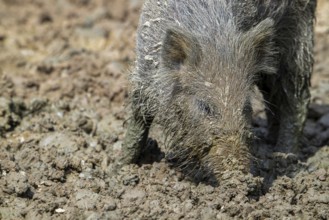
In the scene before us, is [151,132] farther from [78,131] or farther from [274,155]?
[274,155]

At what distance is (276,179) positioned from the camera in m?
5.86

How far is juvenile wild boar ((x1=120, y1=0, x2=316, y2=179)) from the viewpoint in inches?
204

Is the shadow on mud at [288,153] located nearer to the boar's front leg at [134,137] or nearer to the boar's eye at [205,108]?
the boar's eye at [205,108]

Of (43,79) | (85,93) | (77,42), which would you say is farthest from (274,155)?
(77,42)

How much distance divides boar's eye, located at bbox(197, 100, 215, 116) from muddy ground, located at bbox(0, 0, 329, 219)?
0.49 meters

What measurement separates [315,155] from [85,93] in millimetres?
2708

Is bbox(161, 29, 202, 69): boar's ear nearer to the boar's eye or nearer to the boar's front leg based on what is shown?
Answer: the boar's eye

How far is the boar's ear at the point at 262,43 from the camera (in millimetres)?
5531

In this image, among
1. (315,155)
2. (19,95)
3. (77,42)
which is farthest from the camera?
(77,42)

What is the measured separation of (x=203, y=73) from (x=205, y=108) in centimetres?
27

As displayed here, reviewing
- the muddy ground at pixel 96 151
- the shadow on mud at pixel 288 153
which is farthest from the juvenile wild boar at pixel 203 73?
the shadow on mud at pixel 288 153

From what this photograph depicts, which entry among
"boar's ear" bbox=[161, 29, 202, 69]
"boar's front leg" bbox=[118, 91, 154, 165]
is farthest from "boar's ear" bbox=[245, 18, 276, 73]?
"boar's front leg" bbox=[118, 91, 154, 165]

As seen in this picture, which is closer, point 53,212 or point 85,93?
point 53,212

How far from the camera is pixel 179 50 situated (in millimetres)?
5527
